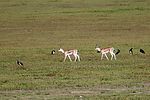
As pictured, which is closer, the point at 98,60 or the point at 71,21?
the point at 98,60

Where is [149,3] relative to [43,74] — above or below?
above

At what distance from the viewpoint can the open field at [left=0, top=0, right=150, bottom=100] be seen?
53.4ft

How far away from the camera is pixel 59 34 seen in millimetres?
39125

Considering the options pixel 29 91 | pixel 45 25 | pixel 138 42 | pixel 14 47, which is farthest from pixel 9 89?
pixel 45 25

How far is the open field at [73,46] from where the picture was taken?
16.3 metres

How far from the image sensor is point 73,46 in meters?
32.0

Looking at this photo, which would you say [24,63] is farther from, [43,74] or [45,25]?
[45,25]

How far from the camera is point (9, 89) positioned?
647 inches

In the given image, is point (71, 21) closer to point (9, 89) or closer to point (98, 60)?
point (98, 60)

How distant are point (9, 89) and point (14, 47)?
15.4 metres

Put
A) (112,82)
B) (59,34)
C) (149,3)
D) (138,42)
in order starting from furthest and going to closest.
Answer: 1. (149,3)
2. (59,34)
3. (138,42)
4. (112,82)

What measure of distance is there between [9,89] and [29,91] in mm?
738

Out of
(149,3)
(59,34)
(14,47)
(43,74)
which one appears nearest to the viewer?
(43,74)

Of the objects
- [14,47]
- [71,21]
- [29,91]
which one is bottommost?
[29,91]
